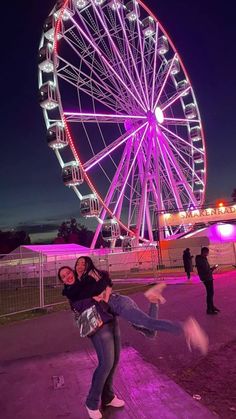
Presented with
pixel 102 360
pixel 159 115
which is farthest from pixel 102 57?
pixel 102 360

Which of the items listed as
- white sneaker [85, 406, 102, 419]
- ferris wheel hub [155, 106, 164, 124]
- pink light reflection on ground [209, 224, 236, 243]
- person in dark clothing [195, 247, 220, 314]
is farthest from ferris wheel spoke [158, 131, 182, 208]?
white sneaker [85, 406, 102, 419]

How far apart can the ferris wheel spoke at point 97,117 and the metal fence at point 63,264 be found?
7.57 m

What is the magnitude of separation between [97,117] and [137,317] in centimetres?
2274

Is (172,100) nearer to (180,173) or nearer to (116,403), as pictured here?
(180,173)

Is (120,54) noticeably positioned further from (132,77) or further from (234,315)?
(234,315)

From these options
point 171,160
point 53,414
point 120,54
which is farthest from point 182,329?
point 171,160

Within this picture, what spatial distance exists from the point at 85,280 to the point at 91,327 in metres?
0.43

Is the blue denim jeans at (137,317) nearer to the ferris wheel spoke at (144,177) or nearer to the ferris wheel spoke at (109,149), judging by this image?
the ferris wheel spoke at (109,149)

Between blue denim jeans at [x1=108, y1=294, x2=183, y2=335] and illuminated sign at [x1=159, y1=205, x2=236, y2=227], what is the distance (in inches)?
1220

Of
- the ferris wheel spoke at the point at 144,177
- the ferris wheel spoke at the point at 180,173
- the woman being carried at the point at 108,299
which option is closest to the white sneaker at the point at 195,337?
the woman being carried at the point at 108,299

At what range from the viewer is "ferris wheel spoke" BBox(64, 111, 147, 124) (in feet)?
77.1

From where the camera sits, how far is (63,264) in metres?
20.3

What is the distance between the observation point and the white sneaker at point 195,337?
3879 millimetres

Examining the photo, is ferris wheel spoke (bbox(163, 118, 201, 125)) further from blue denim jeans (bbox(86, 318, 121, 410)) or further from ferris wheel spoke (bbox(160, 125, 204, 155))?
blue denim jeans (bbox(86, 318, 121, 410))
